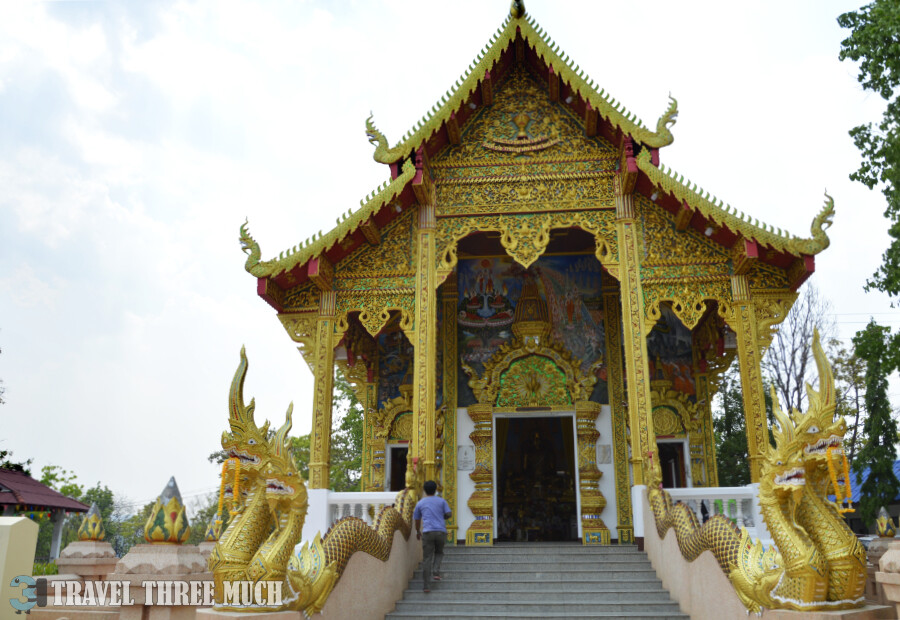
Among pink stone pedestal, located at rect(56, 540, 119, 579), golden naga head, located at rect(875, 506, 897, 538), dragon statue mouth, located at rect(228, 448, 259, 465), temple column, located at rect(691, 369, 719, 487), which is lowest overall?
pink stone pedestal, located at rect(56, 540, 119, 579)

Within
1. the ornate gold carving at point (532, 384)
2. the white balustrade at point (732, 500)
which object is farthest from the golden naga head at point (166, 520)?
the ornate gold carving at point (532, 384)

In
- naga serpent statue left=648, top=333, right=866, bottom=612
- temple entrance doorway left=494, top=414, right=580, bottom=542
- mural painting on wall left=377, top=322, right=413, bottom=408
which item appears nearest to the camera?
naga serpent statue left=648, top=333, right=866, bottom=612

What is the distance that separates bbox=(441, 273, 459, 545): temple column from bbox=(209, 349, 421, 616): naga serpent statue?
500 centimetres

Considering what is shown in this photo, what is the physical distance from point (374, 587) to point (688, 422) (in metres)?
6.36

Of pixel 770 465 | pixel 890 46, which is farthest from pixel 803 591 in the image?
pixel 890 46

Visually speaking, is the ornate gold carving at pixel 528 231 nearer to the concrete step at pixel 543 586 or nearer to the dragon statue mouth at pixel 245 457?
the concrete step at pixel 543 586

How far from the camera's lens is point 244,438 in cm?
455

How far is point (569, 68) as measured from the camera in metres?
9.15

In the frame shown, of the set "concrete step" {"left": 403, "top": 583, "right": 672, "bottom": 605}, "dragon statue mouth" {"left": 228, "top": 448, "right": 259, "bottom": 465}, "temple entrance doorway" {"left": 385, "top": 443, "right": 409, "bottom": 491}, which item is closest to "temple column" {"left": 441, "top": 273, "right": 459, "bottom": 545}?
"temple entrance doorway" {"left": 385, "top": 443, "right": 409, "bottom": 491}

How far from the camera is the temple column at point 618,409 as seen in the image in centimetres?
951

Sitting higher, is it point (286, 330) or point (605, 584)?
point (286, 330)

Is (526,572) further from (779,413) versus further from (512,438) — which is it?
(512,438)

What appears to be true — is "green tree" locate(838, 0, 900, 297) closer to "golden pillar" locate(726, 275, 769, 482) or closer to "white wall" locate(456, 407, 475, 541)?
"golden pillar" locate(726, 275, 769, 482)

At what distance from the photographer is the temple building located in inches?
332
